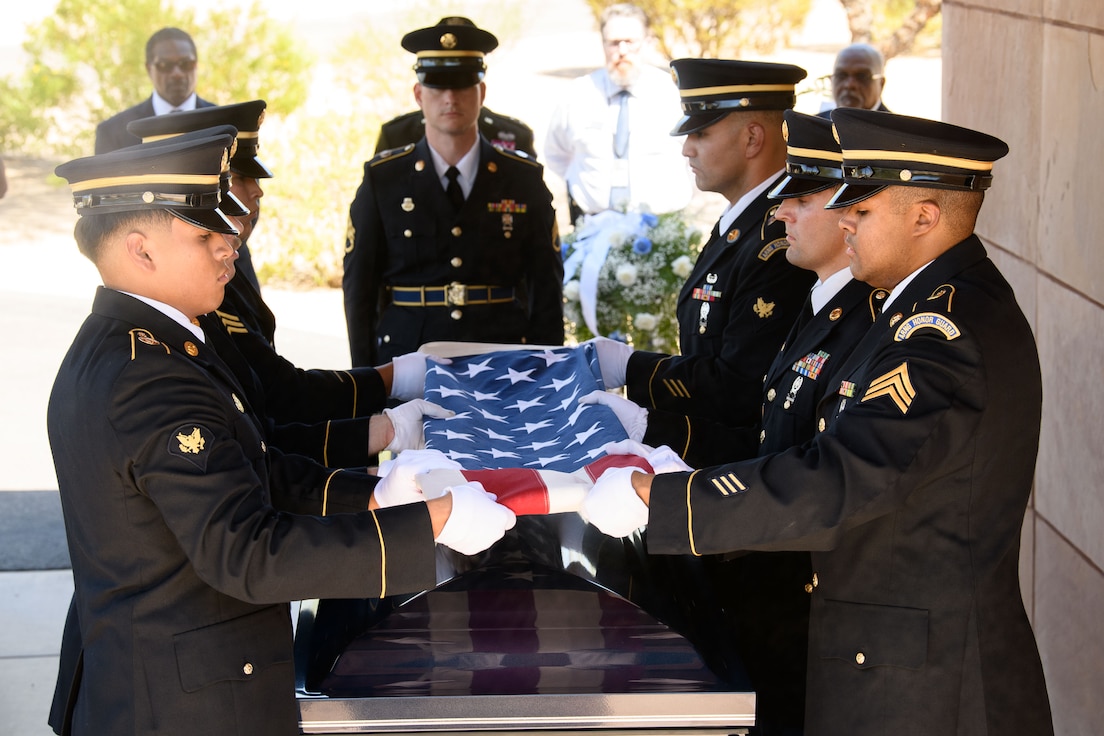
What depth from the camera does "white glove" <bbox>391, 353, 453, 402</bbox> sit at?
3793mm

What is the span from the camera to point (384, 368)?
388 centimetres

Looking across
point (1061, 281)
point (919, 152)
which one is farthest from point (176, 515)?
point (1061, 281)

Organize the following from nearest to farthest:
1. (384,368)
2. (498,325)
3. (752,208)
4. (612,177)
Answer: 1. (752,208)
2. (384,368)
3. (498,325)
4. (612,177)

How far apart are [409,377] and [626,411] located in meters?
0.84

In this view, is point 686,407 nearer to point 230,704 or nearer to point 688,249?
point 230,704

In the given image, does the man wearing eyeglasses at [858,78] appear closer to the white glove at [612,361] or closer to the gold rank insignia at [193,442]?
the white glove at [612,361]

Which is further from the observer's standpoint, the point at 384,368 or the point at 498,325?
the point at 498,325

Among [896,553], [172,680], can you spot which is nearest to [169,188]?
[172,680]

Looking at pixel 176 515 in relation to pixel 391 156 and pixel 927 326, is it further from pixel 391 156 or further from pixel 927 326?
pixel 391 156

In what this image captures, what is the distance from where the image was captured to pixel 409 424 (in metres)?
3.27

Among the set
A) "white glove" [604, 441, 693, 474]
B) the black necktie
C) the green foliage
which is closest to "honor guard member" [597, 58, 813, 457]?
"white glove" [604, 441, 693, 474]

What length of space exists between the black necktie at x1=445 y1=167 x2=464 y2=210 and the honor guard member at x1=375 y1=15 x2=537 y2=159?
67.0 inches

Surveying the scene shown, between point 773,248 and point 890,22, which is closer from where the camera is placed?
point 773,248

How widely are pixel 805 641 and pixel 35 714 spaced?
2664 mm
